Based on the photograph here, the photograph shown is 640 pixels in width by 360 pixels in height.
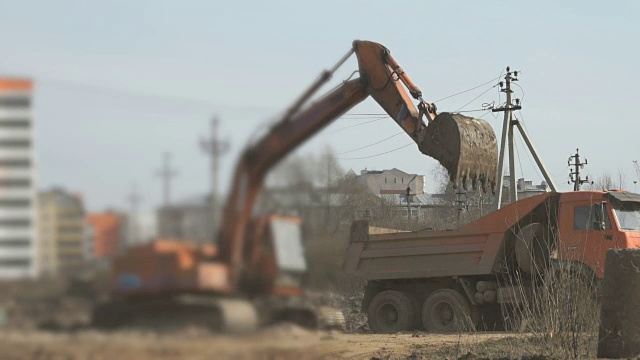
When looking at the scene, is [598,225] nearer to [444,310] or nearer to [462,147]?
[462,147]

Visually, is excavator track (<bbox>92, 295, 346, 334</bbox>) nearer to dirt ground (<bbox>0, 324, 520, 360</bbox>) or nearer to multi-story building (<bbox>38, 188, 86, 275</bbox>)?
dirt ground (<bbox>0, 324, 520, 360</bbox>)

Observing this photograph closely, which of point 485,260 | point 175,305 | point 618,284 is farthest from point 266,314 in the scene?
point 485,260

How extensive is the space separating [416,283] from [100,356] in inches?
635

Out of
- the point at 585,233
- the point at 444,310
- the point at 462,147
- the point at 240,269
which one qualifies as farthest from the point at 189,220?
the point at 444,310

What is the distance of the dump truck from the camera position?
15383mm

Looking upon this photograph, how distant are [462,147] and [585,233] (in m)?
3.01

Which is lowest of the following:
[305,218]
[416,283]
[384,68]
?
[416,283]

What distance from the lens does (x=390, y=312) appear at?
18109 mm

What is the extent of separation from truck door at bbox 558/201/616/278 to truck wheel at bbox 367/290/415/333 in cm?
354

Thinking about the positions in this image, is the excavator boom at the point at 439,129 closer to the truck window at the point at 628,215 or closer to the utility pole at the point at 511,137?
the truck window at the point at 628,215

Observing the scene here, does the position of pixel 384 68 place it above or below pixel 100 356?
above

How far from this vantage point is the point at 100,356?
195 cm

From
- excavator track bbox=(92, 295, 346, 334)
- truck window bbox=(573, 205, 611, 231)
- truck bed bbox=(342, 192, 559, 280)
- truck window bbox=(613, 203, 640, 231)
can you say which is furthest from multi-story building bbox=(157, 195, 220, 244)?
truck window bbox=(613, 203, 640, 231)

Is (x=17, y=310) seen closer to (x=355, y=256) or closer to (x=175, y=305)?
(x=175, y=305)
